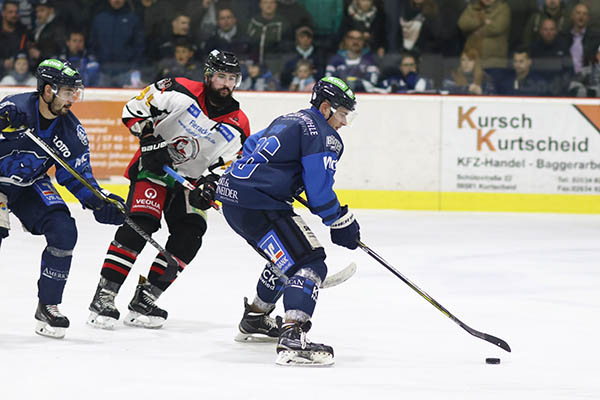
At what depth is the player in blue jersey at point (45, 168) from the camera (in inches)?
165

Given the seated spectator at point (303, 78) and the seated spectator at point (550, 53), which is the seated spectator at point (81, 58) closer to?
the seated spectator at point (303, 78)

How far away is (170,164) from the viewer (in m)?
4.63

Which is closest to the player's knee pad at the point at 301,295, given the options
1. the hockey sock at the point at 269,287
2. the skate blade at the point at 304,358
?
the skate blade at the point at 304,358

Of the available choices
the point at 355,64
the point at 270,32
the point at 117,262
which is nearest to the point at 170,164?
the point at 117,262

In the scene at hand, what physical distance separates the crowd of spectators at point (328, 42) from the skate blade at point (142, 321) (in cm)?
471

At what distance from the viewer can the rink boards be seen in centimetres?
852

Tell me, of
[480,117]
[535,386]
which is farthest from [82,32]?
[535,386]

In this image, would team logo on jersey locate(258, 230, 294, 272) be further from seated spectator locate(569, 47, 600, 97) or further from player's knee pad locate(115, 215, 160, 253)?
seated spectator locate(569, 47, 600, 97)

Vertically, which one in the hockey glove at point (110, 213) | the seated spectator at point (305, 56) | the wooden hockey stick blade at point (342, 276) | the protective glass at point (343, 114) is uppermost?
the seated spectator at point (305, 56)

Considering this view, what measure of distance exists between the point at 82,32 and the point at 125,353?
6.12 m

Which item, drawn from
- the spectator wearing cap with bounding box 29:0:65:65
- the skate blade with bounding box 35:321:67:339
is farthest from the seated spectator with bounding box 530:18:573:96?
the skate blade with bounding box 35:321:67:339

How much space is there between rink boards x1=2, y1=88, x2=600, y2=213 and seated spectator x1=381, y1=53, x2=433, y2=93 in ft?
0.61

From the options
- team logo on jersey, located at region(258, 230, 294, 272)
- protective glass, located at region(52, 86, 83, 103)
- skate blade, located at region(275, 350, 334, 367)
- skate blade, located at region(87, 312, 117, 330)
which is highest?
protective glass, located at region(52, 86, 83, 103)

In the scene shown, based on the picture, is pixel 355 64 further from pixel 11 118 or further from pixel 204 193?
pixel 11 118
